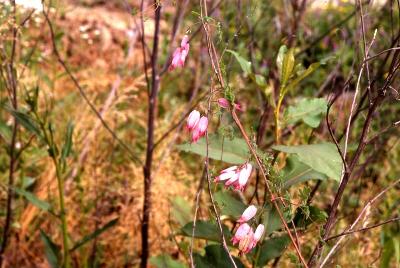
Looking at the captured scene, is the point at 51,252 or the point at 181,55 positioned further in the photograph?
the point at 51,252

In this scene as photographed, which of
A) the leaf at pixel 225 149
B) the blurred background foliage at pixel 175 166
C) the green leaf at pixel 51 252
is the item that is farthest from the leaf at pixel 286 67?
the green leaf at pixel 51 252

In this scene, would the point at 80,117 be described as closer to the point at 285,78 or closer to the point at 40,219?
the point at 40,219

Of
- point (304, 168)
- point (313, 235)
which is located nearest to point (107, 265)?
point (313, 235)

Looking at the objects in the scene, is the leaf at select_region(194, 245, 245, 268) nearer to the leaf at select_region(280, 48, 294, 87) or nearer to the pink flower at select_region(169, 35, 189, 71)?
the leaf at select_region(280, 48, 294, 87)

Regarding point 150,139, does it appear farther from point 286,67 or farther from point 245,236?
point 245,236

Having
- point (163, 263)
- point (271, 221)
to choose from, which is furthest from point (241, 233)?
point (163, 263)

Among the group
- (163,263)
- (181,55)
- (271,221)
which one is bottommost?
(163,263)
